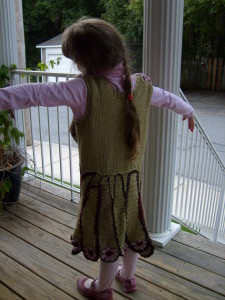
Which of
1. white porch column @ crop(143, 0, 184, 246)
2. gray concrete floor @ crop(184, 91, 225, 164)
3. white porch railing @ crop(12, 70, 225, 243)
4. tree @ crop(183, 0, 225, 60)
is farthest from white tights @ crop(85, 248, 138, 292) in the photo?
tree @ crop(183, 0, 225, 60)

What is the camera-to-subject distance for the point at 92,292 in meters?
1.62

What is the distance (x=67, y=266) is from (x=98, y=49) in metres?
1.31

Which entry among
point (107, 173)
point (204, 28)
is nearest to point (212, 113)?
point (204, 28)

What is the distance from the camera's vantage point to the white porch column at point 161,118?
5.69 feet

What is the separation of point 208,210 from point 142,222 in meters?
1.76

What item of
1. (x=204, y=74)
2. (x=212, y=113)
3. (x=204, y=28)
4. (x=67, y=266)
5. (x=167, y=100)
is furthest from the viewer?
(x=204, y=74)

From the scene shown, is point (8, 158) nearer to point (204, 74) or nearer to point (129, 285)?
point (129, 285)

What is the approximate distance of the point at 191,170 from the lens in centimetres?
266

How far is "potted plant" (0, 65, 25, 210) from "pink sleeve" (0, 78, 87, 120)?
142 centimetres

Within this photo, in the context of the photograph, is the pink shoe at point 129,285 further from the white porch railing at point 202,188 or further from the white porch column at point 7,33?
the white porch column at point 7,33

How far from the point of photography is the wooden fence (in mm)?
13000

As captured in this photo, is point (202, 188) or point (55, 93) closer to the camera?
point (55, 93)

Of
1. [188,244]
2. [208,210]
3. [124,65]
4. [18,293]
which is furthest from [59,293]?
[208,210]

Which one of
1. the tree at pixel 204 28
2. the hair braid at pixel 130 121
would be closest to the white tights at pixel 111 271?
the hair braid at pixel 130 121
